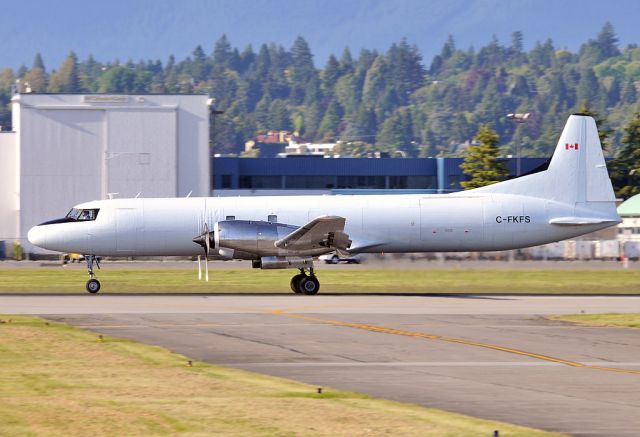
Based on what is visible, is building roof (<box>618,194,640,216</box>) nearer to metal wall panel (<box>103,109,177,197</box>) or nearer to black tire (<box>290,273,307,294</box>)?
metal wall panel (<box>103,109,177,197</box>)

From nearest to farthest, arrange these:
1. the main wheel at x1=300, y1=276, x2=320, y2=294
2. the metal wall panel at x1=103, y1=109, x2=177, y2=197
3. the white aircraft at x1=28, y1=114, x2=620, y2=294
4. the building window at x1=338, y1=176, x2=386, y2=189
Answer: the main wheel at x1=300, y1=276, x2=320, y2=294, the white aircraft at x1=28, y1=114, x2=620, y2=294, the metal wall panel at x1=103, y1=109, x2=177, y2=197, the building window at x1=338, y1=176, x2=386, y2=189

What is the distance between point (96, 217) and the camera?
124 feet

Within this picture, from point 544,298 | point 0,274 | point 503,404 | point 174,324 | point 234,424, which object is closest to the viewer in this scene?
point 234,424

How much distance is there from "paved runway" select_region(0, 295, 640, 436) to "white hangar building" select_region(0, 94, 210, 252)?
45.1 m

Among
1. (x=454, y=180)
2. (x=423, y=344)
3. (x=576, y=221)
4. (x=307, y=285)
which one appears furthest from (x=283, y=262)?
(x=454, y=180)

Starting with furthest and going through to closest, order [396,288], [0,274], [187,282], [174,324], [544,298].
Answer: [0,274] → [187,282] → [396,288] → [544,298] → [174,324]

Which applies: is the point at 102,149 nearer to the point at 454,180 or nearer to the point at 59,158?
the point at 59,158

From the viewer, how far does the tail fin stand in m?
37.4

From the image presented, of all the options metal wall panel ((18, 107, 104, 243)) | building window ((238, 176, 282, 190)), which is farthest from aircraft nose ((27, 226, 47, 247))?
building window ((238, 176, 282, 190))

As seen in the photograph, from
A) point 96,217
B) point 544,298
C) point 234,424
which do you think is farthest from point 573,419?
point 96,217

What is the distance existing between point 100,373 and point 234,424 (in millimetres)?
5313

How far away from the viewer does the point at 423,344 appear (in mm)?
22828

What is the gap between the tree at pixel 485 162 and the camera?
9419 centimetres

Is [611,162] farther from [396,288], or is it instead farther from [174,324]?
[174,324]
